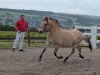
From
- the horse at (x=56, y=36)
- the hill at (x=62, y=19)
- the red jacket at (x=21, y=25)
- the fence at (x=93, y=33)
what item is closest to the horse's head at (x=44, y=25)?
the horse at (x=56, y=36)

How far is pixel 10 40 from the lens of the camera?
2777 centimetres

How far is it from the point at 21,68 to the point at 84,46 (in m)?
13.3

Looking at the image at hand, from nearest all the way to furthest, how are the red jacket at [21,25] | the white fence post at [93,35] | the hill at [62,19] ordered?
the red jacket at [21,25] < the white fence post at [93,35] < the hill at [62,19]

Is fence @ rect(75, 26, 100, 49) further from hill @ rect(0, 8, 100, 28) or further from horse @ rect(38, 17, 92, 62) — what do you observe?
horse @ rect(38, 17, 92, 62)

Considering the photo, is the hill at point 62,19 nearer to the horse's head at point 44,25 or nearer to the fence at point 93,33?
the fence at point 93,33

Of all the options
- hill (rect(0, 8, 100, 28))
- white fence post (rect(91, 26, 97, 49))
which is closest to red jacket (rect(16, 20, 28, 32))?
white fence post (rect(91, 26, 97, 49))

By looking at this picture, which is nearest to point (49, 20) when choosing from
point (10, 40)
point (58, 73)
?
point (58, 73)

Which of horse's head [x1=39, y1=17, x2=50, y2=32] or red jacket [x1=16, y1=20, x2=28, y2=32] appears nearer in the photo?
horse's head [x1=39, y1=17, x2=50, y2=32]

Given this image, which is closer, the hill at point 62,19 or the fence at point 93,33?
the fence at point 93,33

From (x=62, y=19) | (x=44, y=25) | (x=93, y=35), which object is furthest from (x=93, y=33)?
(x=44, y=25)

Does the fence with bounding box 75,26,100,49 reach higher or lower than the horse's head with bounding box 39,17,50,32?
lower

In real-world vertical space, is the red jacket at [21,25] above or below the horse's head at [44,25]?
below

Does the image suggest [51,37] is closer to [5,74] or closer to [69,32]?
[69,32]

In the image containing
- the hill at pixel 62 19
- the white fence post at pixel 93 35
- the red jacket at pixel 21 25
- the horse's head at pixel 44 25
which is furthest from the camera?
the hill at pixel 62 19
